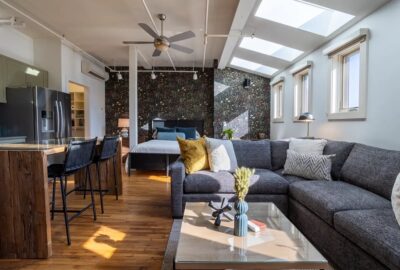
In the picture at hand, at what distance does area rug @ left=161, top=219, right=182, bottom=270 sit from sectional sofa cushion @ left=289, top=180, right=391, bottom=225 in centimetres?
125

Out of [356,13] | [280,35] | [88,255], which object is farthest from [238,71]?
[88,255]

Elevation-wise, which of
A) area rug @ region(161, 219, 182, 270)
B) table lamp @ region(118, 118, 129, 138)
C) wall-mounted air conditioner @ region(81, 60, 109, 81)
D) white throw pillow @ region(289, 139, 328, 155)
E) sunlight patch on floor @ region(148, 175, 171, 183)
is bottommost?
area rug @ region(161, 219, 182, 270)

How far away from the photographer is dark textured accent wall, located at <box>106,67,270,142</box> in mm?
7906

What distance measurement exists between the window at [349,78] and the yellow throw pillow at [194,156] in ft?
6.63

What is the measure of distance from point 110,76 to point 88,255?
279 inches

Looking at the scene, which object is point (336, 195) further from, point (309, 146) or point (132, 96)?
point (132, 96)

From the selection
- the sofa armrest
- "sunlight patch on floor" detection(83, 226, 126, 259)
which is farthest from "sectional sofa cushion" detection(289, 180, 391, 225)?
"sunlight patch on floor" detection(83, 226, 126, 259)

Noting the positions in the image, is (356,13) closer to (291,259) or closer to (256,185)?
(256,185)

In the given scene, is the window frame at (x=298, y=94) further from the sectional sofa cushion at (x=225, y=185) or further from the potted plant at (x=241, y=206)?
the potted plant at (x=241, y=206)

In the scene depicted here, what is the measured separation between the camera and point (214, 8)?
13.2ft

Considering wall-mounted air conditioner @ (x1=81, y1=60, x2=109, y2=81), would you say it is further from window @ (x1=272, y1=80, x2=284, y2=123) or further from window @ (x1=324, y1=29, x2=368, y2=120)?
window @ (x1=324, y1=29, x2=368, y2=120)

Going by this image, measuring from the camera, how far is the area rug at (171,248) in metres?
2.05

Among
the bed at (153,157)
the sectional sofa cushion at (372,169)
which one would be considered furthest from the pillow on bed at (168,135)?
the sectional sofa cushion at (372,169)

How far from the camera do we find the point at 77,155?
247 cm
